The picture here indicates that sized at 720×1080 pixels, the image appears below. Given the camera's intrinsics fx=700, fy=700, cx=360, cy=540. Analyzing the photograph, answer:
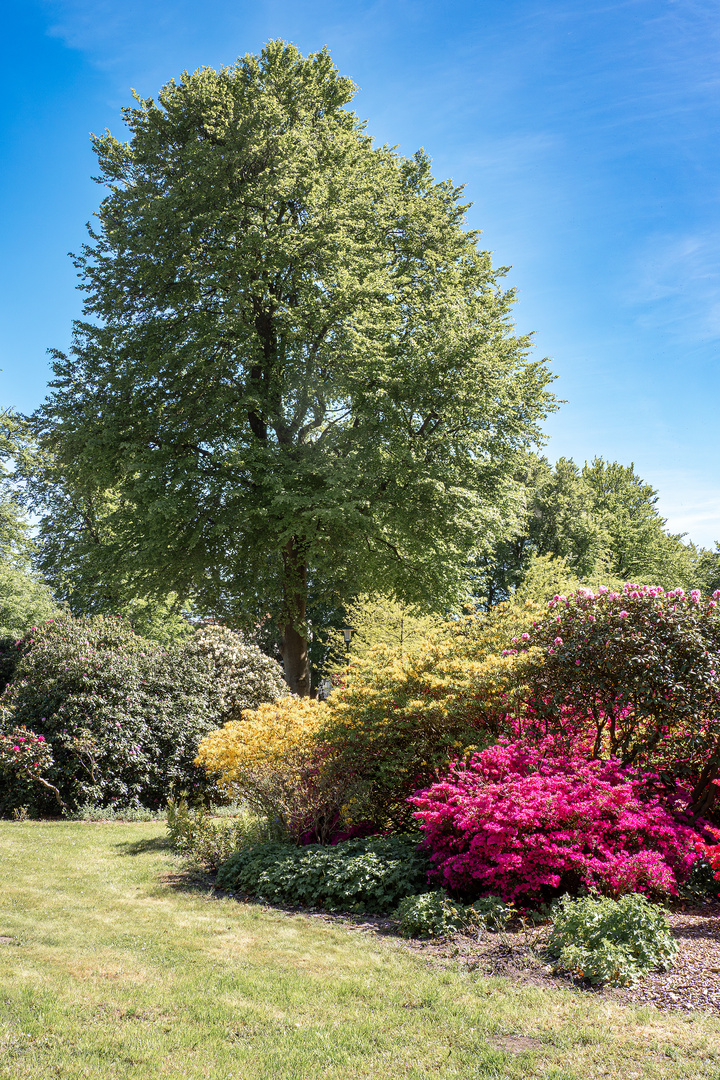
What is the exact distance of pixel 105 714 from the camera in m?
12.3

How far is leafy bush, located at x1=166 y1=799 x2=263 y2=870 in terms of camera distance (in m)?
8.29

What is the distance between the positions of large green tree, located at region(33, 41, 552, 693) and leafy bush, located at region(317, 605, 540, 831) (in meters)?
5.76

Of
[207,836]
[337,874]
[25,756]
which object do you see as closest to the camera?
[337,874]

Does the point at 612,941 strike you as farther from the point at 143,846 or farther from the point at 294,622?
the point at 294,622

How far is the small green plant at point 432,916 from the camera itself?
5.57 m

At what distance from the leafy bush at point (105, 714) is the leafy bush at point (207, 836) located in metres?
3.14

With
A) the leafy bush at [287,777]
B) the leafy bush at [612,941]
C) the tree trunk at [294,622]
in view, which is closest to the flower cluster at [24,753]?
the leafy bush at [287,777]

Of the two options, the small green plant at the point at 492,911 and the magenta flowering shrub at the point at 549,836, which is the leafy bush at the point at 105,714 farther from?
the small green plant at the point at 492,911

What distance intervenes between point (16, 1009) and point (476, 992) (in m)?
2.69

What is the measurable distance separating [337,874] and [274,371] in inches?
432

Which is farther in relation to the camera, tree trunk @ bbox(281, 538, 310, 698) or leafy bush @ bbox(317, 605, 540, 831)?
tree trunk @ bbox(281, 538, 310, 698)

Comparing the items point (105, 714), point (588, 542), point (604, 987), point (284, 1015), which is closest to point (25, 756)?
point (105, 714)

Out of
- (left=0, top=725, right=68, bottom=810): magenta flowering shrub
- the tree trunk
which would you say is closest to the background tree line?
the tree trunk

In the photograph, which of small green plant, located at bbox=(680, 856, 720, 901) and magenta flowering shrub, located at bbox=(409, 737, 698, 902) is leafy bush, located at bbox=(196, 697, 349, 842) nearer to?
magenta flowering shrub, located at bbox=(409, 737, 698, 902)
